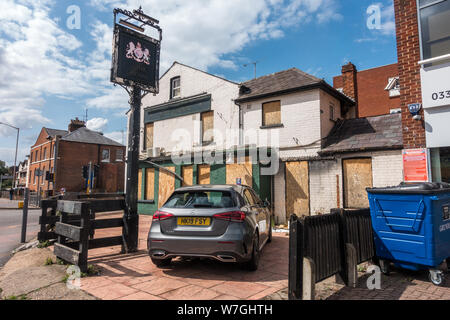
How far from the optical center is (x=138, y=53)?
7359 millimetres

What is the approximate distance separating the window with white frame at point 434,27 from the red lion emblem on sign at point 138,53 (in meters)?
7.60

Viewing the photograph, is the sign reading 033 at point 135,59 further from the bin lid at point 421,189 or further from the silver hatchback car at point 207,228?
the bin lid at point 421,189

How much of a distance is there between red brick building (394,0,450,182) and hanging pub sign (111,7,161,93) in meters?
7.04

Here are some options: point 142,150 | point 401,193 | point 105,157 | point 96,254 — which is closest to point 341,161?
point 401,193

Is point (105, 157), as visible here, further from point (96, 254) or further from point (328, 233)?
point (328, 233)

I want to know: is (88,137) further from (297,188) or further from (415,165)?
(415,165)

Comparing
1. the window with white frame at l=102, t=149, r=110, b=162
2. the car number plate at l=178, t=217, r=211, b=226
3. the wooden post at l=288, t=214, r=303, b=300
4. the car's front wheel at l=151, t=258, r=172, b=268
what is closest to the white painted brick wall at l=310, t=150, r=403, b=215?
the car's front wheel at l=151, t=258, r=172, b=268

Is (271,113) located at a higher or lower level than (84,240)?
higher

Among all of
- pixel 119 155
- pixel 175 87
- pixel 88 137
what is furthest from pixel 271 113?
pixel 119 155

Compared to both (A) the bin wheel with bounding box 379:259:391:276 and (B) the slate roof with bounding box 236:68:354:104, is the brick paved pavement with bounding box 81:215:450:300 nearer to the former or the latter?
(A) the bin wheel with bounding box 379:259:391:276

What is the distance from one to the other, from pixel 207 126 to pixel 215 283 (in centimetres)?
1182

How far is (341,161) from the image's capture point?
36.3 feet

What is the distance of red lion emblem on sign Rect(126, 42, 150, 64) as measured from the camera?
720 cm
